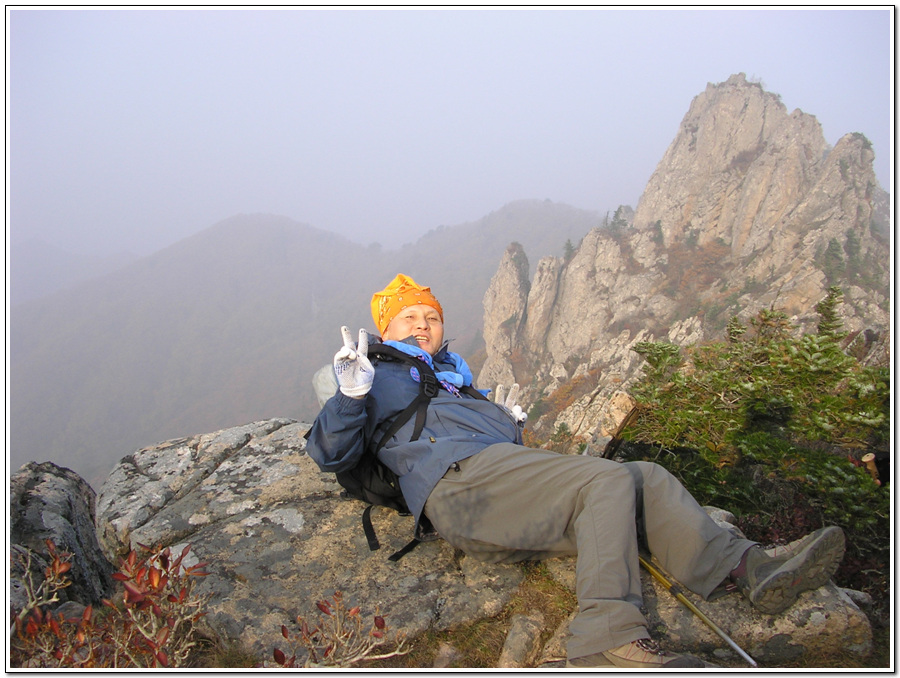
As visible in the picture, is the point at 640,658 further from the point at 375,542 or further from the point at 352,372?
the point at 352,372

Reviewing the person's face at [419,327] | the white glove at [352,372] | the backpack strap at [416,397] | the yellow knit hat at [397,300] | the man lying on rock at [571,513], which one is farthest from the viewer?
the yellow knit hat at [397,300]

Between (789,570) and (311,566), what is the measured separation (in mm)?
3041

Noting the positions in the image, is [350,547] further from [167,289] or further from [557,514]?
[167,289]

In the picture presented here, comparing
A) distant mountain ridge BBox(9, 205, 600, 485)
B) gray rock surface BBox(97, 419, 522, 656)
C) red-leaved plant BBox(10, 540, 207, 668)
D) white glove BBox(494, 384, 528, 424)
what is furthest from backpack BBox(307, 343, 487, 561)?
distant mountain ridge BBox(9, 205, 600, 485)

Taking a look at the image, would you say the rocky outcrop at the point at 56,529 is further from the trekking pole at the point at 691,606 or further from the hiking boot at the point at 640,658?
the trekking pole at the point at 691,606

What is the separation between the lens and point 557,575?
3318 mm

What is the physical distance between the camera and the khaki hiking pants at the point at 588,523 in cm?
257

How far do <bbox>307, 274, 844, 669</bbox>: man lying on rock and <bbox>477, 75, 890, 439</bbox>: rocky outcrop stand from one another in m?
22.3

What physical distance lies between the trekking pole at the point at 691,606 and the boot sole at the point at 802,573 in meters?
0.27

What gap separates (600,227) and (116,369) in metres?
108

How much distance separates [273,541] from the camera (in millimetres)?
3793

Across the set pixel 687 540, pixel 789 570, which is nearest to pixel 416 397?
pixel 687 540

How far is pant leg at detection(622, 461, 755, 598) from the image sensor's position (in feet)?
9.36

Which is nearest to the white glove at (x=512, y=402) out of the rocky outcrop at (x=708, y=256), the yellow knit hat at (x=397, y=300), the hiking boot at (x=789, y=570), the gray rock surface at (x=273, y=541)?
the yellow knit hat at (x=397, y=300)
